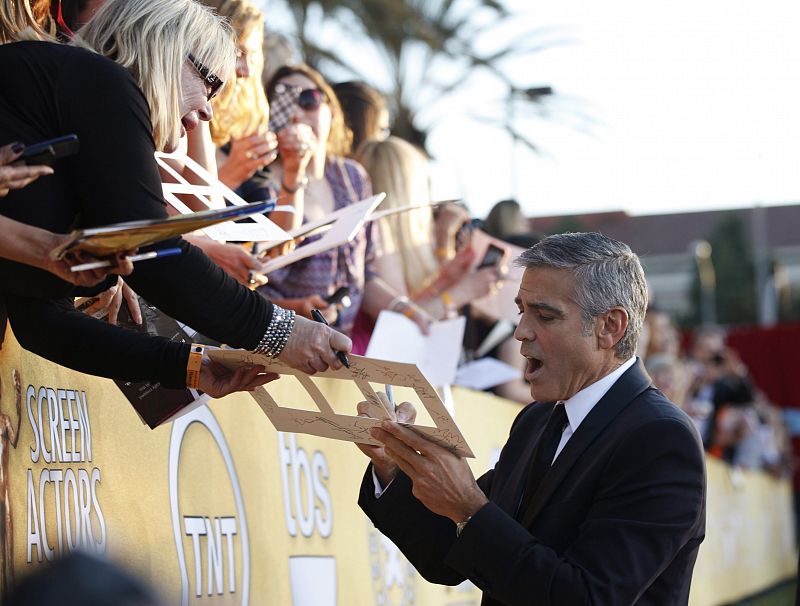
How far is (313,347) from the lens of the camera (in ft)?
9.55

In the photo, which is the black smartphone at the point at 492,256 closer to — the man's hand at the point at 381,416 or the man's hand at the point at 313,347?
the man's hand at the point at 381,416

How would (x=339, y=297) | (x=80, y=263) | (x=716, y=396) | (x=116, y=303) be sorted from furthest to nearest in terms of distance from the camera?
(x=716, y=396) < (x=339, y=297) < (x=116, y=303) < (x=80, y=263)

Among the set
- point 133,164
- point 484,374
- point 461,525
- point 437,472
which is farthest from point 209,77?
point 484,374

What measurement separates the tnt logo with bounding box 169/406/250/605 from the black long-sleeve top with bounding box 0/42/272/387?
0.94 m

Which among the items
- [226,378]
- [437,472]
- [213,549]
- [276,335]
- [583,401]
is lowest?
[213,549]

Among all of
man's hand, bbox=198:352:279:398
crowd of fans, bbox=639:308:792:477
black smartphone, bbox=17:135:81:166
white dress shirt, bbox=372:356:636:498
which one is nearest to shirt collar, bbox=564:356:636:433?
white dress shirt, bbox=372:356:636:498

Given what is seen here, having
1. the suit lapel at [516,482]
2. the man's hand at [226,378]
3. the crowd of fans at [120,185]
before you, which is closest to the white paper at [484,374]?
the crowd of fans at [120,185]

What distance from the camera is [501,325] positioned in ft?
23.8

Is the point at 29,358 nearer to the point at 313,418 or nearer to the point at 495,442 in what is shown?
the point at 313,418

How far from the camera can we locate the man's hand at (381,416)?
315 centimetres

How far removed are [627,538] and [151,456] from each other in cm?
151

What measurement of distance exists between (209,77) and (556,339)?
1.14 m

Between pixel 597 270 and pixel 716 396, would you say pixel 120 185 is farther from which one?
pixel 716 396

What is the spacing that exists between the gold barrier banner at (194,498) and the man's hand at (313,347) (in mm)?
685
